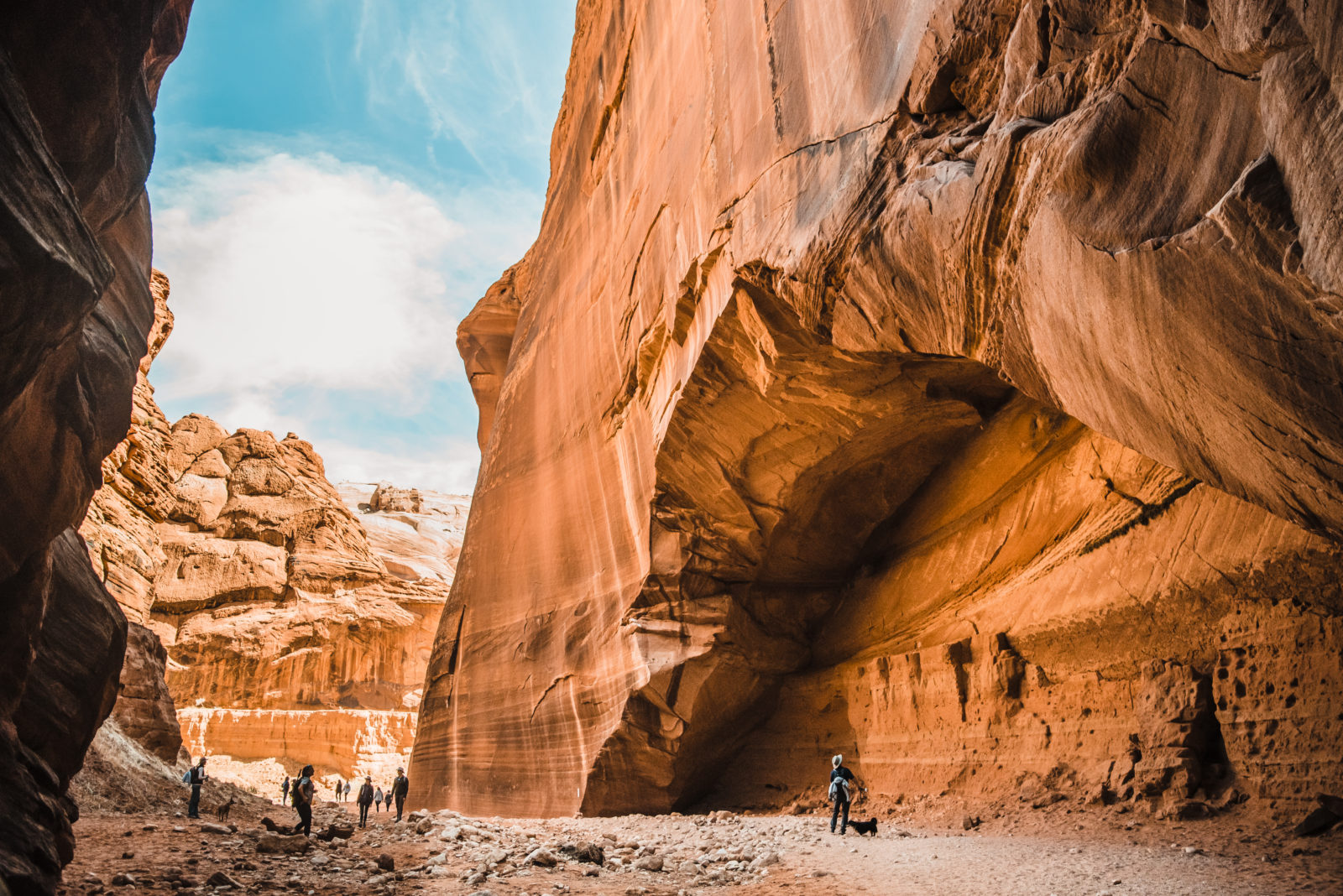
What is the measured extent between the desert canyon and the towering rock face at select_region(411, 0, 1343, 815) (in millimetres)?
32

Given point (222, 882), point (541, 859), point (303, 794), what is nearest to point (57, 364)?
point (222, 882)

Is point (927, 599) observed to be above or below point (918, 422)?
below

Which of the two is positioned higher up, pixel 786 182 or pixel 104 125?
pixel 786 182

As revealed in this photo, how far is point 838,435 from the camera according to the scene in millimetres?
8391

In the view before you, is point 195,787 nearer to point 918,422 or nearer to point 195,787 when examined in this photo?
point 195,787

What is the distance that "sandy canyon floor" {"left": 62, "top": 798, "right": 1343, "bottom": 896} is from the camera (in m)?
4.16

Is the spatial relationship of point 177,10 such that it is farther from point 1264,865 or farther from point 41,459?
point 1264,865

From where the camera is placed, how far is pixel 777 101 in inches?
284

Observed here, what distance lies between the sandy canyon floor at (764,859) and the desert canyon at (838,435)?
13cm

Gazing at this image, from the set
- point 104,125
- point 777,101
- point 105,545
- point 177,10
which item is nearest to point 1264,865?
point 777,101

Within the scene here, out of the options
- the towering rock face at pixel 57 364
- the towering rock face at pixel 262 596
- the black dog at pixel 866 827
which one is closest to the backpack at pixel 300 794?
the towering rock face at pixel 57 364

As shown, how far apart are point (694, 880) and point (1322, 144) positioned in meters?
5.16

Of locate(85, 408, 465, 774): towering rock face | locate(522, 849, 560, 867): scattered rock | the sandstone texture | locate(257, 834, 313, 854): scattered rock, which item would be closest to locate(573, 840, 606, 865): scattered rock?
locate(522, 849, 560, 867): scattered rock

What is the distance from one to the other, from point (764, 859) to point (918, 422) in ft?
14.8
